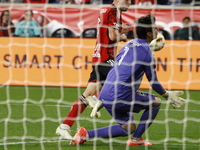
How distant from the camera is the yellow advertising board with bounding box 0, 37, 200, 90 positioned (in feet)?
41.5

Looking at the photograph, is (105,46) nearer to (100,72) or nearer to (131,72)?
(100,72)

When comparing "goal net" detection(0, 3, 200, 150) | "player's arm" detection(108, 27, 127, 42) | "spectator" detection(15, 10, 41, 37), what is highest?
"player's arm" detection(108, 27, 127, 42)

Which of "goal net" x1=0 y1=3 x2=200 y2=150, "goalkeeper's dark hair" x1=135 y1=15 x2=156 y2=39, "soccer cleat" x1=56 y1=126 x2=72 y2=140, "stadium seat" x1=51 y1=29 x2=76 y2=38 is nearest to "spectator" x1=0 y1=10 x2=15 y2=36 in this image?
"goal net" x1=0 y1=3 x2=200 y2=150

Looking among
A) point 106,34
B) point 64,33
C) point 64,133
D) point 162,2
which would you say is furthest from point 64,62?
point 64,133

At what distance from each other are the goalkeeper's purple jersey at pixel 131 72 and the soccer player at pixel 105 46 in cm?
77

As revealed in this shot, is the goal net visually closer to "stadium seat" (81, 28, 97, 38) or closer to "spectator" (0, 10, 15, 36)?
"stadium seat" (81, 28, 97, 38)

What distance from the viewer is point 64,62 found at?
511 inches

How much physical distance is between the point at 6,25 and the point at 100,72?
691 cm

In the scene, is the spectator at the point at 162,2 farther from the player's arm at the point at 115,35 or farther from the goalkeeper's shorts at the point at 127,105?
the goalkeeper's shorts at the point at 127,105

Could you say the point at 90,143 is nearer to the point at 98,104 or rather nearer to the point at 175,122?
the point at 98,104

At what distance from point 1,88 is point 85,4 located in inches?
138

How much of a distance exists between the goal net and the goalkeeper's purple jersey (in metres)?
2.08

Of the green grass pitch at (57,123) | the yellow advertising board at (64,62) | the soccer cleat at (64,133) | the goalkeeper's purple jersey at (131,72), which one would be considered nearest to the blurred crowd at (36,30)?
the yellow advertising board at (64,62)

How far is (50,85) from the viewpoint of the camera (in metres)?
13.1
